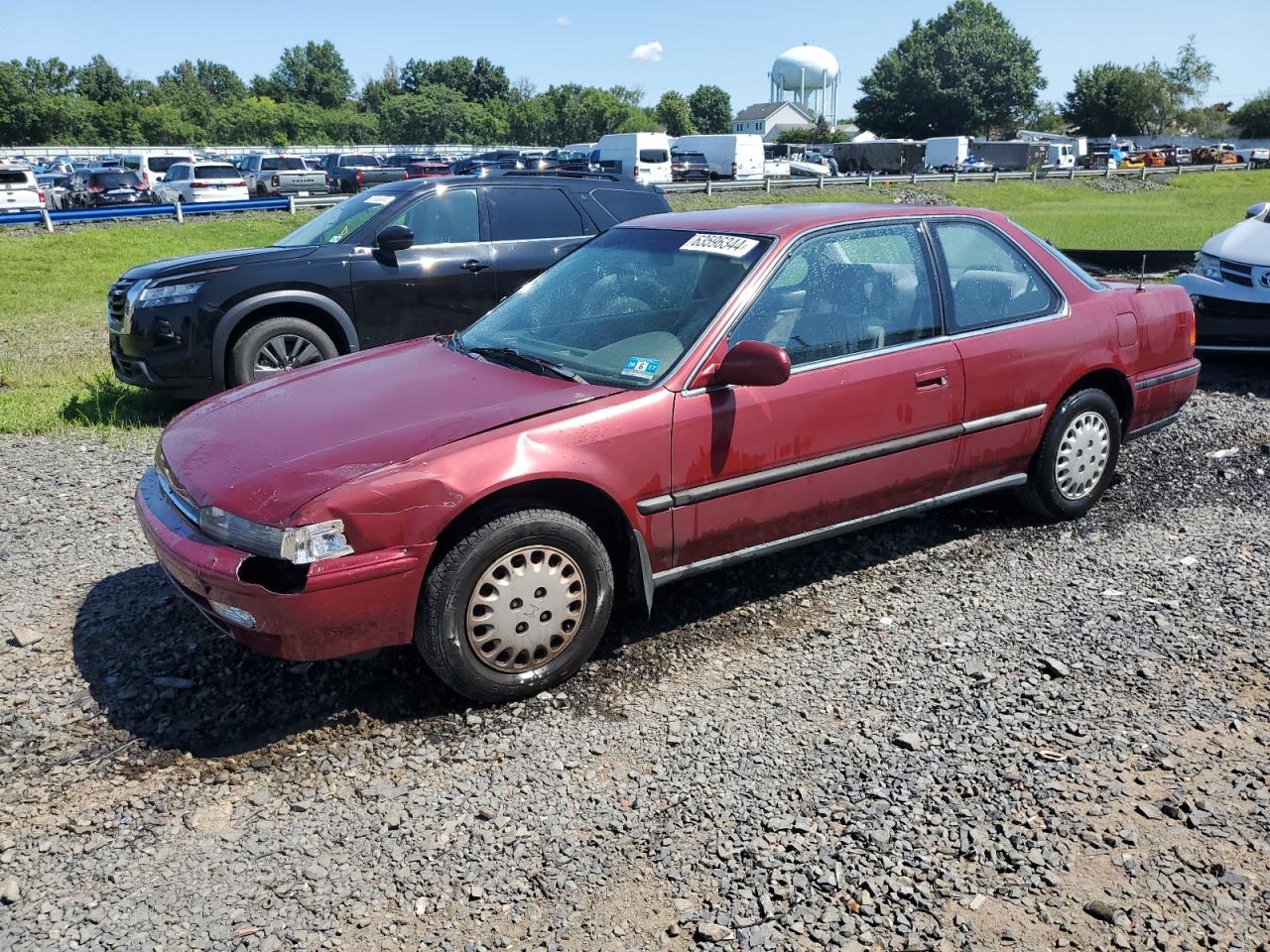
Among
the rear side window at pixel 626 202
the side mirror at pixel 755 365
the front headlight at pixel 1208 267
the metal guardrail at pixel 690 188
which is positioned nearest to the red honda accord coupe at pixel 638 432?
the side mirror at pixel 755 365

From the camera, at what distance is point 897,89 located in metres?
103

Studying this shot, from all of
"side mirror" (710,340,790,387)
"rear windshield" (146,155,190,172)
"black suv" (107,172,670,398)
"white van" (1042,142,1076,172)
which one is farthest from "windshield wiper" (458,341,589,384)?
"white van" (1042,142,1076,172)

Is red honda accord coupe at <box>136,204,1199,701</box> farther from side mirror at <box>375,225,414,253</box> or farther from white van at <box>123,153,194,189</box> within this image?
white van at <box>123,153,194,189</box>

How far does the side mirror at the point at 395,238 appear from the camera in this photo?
762 cm

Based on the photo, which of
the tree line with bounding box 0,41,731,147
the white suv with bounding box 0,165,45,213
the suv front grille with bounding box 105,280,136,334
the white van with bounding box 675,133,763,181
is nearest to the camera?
the suv front grille with bounding box 105,280,136,334

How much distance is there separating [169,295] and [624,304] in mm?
4445

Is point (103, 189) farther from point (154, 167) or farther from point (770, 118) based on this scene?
point (770, 118)

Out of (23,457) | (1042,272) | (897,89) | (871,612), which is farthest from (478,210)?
(897,89)

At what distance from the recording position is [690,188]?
33.2 metres

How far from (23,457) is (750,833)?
5931 millimetres

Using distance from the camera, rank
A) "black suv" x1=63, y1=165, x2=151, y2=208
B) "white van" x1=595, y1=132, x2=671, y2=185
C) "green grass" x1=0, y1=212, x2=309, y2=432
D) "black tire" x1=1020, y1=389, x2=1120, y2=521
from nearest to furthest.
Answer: "black tire" x1=1020, y1=389, x2=1120, y2=521 → "green grass" x1=0, y1=212, x2=309, y2=432 → "black suv" x1=63, y1=165, x2=151, y2=208 → "white van" x1=595, y1=132, x2=671, y2=185

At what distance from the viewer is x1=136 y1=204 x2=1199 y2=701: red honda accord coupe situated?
3.33 m

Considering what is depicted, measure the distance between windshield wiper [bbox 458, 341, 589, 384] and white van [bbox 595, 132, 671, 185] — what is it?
1531 inches

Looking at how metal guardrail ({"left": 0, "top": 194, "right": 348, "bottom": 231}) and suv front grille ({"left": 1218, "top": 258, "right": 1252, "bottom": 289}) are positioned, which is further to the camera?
metal guardrail ({"left": 0, "top": 194, "right": 348, "bottom": 231})
